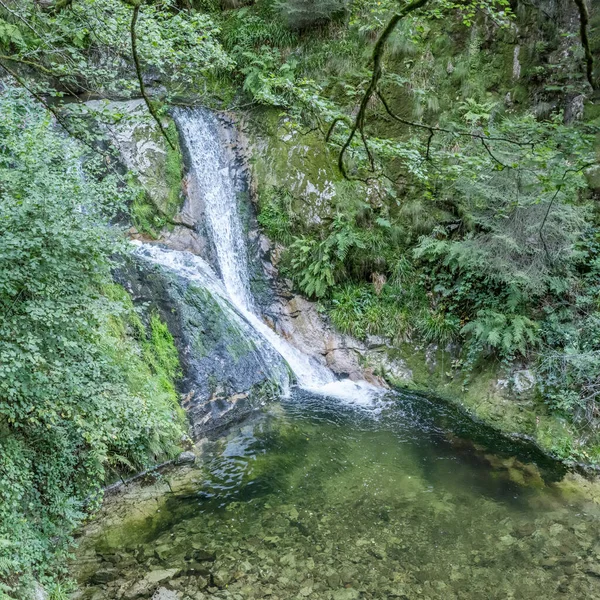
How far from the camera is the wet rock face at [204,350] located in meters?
6.05

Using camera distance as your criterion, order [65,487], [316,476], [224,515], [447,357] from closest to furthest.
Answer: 1. [65,487]
2. [224,515]
3. [316,476]
4. [447,357]

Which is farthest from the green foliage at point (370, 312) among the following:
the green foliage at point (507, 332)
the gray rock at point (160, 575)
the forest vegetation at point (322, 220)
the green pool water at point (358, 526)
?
the gray rock at point (160, 575)

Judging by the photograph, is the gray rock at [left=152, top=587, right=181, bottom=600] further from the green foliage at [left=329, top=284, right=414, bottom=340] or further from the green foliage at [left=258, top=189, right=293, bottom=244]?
the green foliage at [left=258, top=189, right=293, bottom=244]

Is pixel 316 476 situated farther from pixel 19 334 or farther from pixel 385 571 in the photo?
pixel 19 334

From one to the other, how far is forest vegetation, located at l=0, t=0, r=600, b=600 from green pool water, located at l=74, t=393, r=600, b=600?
620 mm

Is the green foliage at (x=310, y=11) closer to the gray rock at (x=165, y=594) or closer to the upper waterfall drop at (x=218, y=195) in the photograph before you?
the upper waterfall drop at (x=218, y=195)

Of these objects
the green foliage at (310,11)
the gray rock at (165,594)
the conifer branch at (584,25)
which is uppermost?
the green foliage at (310,11)

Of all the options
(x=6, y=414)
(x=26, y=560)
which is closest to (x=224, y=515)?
(x=26, y=560)

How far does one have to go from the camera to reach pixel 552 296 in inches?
253

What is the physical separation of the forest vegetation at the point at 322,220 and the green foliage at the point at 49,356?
0.02 m

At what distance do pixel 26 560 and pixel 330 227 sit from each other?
6.52m

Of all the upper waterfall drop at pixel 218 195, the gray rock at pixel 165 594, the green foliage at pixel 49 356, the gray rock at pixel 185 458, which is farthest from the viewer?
the upper waterfall drop at pixel 218 195

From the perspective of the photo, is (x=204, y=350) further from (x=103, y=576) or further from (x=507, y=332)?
(x=507, y=332)

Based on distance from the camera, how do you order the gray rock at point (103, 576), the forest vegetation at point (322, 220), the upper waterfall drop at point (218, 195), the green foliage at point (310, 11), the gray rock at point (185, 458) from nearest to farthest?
the forest vegetation at point (322, 220) < the gray rock at point (103, 576) < the gray rock at point (185, 458) < the upper waterfall drop at point (218, 195) < the green foliage at point (310, 11)
